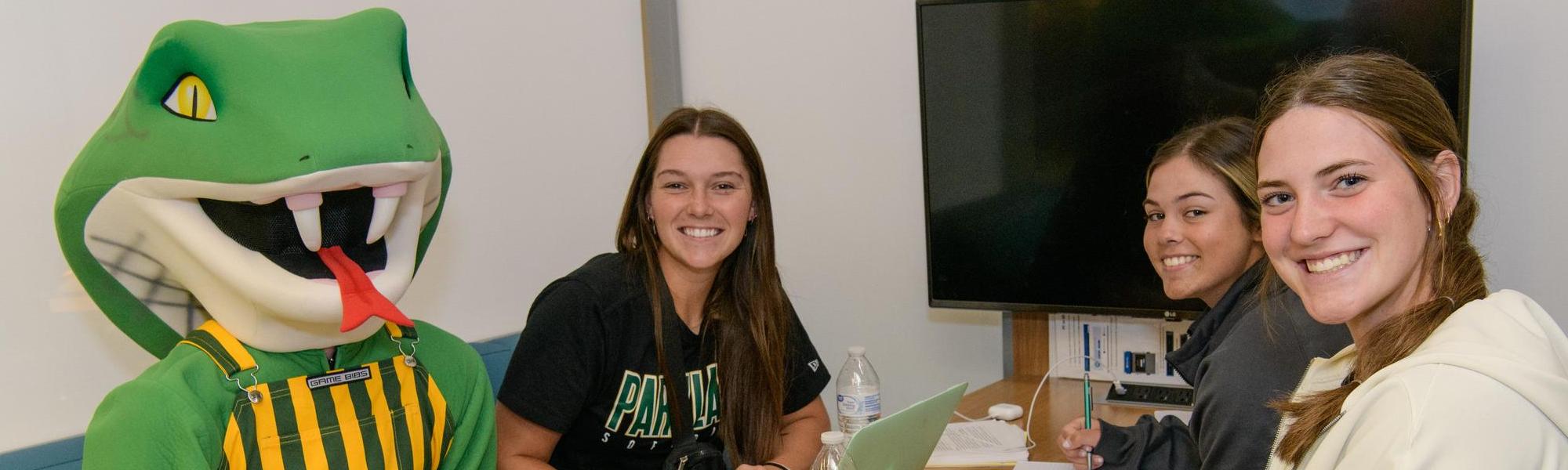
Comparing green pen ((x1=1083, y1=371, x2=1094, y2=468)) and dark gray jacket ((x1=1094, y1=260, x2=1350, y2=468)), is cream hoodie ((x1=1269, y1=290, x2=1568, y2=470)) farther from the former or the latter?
green pen ((x1=1083, y1=371, x2=1094, y2=468))

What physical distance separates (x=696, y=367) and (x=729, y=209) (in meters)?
0.27

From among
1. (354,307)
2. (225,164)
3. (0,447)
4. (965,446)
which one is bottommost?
(965,446)

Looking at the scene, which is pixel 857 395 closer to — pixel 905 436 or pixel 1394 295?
pixel 905 436

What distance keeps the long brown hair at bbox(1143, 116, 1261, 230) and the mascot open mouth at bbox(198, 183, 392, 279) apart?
1190 mm

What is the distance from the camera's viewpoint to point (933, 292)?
8.51 ft

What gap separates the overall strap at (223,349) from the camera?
146 cm

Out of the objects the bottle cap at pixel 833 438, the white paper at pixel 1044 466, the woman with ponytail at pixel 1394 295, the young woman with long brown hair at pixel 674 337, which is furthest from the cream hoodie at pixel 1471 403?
the young woman with long brown hair at pixel 674 337

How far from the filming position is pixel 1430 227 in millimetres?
1238

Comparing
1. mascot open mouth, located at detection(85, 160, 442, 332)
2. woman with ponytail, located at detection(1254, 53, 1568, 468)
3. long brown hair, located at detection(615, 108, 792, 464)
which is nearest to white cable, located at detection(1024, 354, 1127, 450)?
long brown hair, located at detection(615, 108, 792, 464)

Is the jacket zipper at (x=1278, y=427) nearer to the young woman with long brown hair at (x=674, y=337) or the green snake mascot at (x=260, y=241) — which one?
the young woman with long brown hair at (x=674, y=337)

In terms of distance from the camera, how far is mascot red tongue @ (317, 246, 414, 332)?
4.80ft

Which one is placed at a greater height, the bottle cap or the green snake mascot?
the green snake mascot

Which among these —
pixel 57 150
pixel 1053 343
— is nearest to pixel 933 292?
pixel 1053 343

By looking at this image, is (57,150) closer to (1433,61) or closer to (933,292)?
(933,292)
